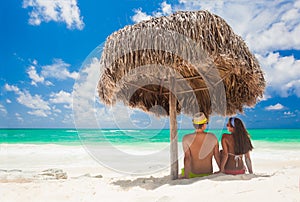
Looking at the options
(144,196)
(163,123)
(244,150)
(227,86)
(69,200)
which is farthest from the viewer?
(163,123)

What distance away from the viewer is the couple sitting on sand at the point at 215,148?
3.31 m

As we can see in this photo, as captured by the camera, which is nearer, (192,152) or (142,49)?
(142,49)

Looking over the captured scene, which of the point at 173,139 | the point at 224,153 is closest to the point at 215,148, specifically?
the point at 224,153

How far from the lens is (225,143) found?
10.9 feet

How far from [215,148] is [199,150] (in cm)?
21

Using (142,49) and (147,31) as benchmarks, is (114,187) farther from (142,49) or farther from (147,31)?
(147,31)

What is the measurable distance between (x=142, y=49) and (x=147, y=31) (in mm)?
237

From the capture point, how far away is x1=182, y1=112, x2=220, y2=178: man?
3332 mm

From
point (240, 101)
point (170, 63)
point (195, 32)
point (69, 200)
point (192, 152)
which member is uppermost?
point (195, 32)

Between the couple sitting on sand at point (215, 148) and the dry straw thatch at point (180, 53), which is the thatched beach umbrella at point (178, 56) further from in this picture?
the couple sitting on sand at point (215, 148)

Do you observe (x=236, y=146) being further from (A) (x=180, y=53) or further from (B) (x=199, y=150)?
(A) (x=180, y=53)

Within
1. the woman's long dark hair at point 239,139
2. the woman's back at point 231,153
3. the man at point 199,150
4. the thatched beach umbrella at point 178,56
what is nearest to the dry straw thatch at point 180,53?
the thatched beach umbrella at point 178,56

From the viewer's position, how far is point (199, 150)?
336 centimetres

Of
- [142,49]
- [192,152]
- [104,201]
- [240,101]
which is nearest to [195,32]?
[142,49]
